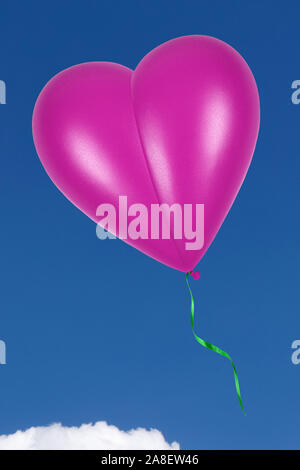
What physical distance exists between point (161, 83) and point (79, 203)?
0.93 meters

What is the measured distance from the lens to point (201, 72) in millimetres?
4074

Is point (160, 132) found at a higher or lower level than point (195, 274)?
higher

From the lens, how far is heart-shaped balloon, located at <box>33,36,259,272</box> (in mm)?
3977

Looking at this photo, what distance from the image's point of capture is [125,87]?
4227 millimetres

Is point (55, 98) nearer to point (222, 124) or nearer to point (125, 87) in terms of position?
point (125, 87)

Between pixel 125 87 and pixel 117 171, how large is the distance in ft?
1.86

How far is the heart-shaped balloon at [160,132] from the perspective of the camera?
3.98m

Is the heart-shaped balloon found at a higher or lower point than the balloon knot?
higher

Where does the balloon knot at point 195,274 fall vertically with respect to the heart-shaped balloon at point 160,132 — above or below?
below

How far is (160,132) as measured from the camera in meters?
3.97

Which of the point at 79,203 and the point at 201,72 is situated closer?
the point at 201,72

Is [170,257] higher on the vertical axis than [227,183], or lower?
lower

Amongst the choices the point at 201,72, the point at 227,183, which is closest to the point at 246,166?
the point at 227,183

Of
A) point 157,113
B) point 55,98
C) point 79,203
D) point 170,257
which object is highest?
point 55,98
